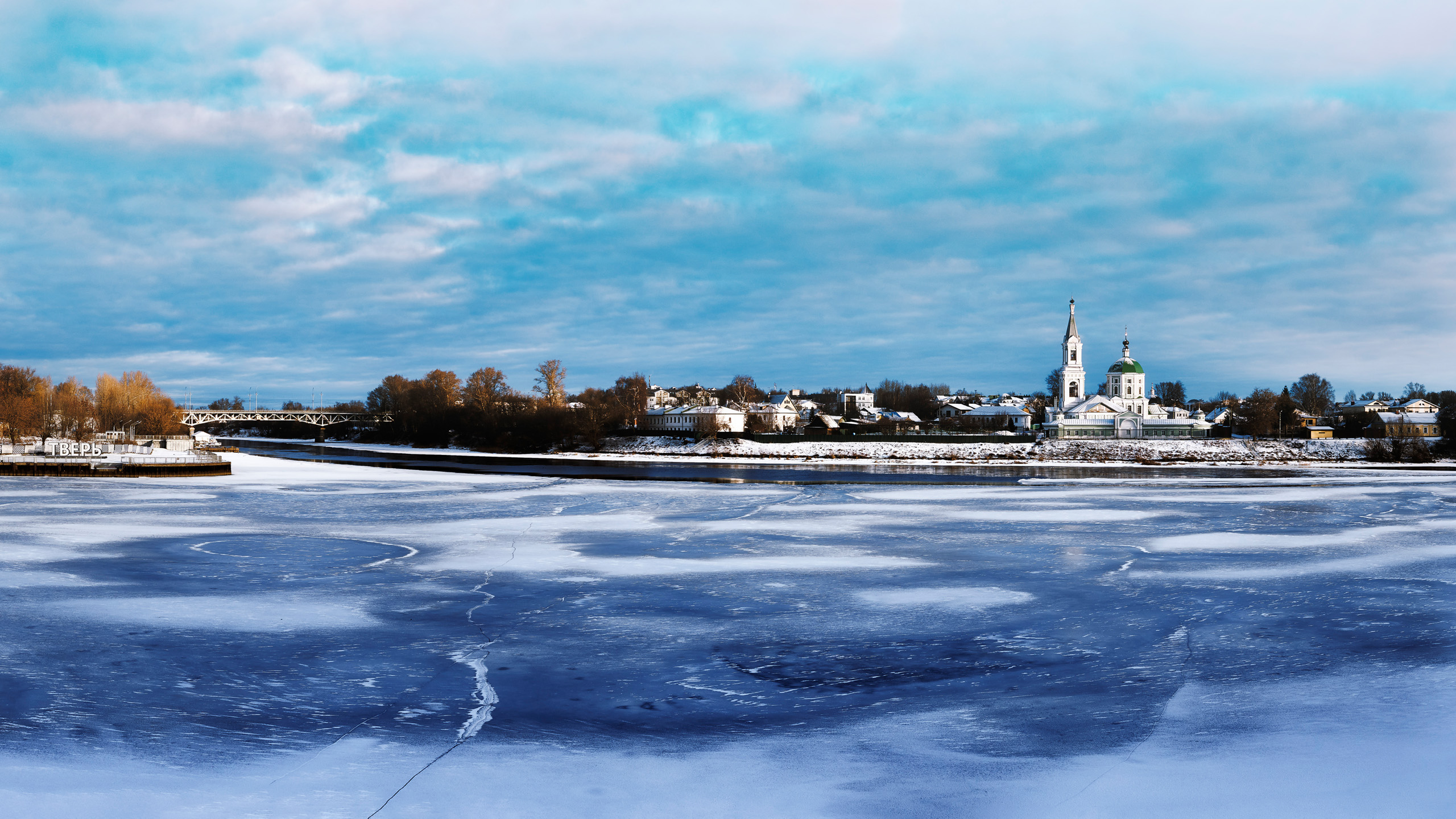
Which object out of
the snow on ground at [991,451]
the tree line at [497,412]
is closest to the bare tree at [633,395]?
the tree line at [497,412]

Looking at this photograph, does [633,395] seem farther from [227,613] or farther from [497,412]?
[227,613]

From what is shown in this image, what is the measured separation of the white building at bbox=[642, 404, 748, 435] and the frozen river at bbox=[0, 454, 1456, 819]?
2573 inches

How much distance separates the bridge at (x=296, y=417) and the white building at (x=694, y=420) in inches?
1086

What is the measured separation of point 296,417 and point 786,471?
88.7 meters

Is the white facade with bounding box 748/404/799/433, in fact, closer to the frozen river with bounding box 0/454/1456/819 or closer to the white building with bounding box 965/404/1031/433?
the white building with bounding box 965/404/1031/433

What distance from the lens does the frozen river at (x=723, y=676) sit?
16.9 ft

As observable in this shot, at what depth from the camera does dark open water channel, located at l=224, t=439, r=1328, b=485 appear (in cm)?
3931

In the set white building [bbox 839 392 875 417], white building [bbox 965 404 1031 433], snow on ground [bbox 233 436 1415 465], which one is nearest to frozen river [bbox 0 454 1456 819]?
snow on ground [bbox 233 436 1415 465]

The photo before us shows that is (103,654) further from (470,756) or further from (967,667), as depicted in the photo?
(967,667)

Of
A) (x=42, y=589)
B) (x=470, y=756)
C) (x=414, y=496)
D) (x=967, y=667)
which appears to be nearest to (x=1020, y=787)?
(x=967, y=667)

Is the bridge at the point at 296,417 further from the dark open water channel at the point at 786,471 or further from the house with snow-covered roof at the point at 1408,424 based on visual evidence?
the house with snow-covered roof at the point at 1408,424

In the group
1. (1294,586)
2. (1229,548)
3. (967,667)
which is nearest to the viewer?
(967,667)

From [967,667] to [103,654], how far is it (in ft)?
23.1

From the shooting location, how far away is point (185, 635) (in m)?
8.64
